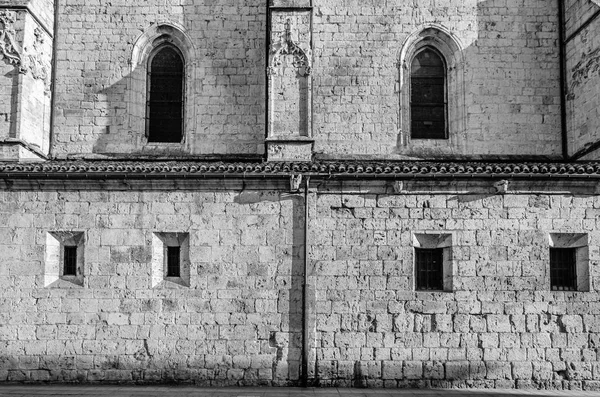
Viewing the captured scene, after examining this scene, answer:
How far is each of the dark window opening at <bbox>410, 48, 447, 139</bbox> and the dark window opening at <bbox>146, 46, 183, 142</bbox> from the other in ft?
19.4

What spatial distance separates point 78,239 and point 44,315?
1.66 meters

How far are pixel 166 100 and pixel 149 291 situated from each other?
537 centimetres

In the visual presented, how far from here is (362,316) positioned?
12.1 m

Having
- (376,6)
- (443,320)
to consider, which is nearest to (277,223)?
(443,320)

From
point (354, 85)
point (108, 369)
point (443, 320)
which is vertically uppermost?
point (354, 85)

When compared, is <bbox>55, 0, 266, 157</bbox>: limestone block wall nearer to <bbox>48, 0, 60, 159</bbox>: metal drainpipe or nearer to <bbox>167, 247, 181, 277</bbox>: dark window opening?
<bbox>48, 0, 60, 159</bbox>: metal drainpipe

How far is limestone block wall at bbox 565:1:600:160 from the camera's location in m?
13.8

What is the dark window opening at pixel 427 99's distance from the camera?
49.8ft

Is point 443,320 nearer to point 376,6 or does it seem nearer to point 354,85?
point 354,85

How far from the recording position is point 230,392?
1116 centimetres

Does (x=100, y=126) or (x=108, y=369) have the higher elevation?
(x=100, y=126)

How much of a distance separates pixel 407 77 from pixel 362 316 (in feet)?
20.9

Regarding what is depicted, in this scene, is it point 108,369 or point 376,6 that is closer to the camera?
point 108,369

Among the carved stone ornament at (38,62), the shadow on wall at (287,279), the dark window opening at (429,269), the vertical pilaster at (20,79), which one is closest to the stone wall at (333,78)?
the carved stone ornament at (38,62)
